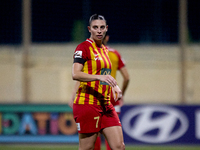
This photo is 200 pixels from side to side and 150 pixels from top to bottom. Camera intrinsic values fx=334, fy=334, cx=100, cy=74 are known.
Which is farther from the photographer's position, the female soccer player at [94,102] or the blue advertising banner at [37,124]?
the blue advertising banner at [37,124]

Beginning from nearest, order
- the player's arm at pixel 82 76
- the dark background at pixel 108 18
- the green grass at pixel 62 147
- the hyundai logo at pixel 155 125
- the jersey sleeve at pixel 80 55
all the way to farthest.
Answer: the player's arm at pixel 82 76 < the jersey sleeve at pixel 80 55 < the green grass at pixel 62 147 < the hyundai logo at pixel 155 125 < the dark background at pixel 108 18

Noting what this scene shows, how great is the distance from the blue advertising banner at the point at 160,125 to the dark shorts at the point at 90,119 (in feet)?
13.2

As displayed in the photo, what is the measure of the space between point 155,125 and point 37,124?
272cm

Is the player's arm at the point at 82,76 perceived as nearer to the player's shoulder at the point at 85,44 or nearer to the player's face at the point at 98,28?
the player's shoulder at the point at 85,44

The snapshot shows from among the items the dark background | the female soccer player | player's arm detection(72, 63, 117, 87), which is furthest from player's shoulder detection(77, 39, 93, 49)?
the dark background

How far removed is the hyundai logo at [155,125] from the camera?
7594mm

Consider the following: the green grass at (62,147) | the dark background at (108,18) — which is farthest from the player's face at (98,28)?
the dark background at (108,18)

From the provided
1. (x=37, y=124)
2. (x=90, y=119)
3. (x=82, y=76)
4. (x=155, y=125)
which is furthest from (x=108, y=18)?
(x=82, y=76)

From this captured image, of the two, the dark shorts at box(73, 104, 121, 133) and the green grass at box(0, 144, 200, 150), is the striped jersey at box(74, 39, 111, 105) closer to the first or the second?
the dark shorts at box(73, 104, 121, 133)

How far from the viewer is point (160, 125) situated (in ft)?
24.9

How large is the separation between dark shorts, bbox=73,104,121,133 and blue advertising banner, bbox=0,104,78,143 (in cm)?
411

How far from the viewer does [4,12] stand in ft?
36.1

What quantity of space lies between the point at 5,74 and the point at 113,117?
1025 cm

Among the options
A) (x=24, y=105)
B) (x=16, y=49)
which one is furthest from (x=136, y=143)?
(x=16, y=49)
